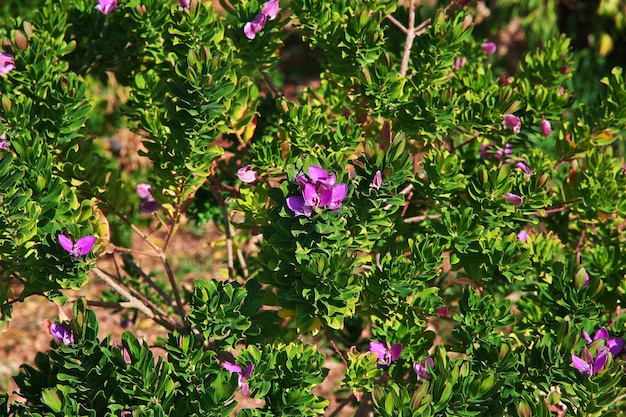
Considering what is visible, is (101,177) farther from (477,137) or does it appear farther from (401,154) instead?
(477,137)

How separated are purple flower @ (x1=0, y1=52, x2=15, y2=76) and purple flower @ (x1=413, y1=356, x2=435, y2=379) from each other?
4.13ft

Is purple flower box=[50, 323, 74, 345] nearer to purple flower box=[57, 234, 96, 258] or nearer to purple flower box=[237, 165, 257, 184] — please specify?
purple flower box=[57, 234, 96, 258]

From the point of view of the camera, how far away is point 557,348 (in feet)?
5.16

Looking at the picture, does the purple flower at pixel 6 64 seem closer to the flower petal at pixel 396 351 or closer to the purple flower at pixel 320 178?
the purple flower at pixel 320 178

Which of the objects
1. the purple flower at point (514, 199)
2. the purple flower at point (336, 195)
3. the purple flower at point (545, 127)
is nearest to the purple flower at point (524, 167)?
the purple flower at point (545, 127)

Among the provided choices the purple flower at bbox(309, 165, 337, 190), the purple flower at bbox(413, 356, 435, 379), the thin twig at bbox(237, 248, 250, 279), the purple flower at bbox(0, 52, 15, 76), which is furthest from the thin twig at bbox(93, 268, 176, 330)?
the purple flower at bbox(413, 356, 435, 379)

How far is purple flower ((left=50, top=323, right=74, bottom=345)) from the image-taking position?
5.18ft

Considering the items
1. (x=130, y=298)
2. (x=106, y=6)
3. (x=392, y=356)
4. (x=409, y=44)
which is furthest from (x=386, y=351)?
(x=106, y=6)

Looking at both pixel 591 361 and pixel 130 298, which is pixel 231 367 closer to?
pixel 130 298

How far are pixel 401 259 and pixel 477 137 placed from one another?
45 centimetres

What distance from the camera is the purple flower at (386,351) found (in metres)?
1.69

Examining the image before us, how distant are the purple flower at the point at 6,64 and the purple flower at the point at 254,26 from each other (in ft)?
1.99

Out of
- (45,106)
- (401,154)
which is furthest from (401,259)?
(45,106)

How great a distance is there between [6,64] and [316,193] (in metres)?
0.93
